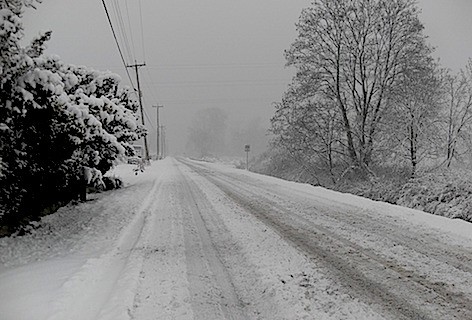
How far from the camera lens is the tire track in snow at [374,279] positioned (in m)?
3.39

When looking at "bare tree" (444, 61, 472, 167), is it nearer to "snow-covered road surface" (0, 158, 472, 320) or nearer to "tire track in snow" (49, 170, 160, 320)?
"snow-covered road surface" (0, 158, 472, 320)

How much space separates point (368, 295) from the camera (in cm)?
371

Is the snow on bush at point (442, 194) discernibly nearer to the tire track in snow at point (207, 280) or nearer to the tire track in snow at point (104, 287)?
the tire track in snow at point (207, 280)

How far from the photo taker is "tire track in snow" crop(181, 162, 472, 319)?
3387mm

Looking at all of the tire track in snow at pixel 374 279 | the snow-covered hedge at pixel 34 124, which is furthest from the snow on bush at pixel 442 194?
the snow-covered hedge at pixel 34 124

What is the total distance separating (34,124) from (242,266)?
4496 mm

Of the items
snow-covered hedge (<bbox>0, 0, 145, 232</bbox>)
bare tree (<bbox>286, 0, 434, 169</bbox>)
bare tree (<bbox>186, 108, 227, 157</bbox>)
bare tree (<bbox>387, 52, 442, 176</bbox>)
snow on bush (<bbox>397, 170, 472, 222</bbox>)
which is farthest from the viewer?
bare tree (<bbox>186, 108, 227, 157</bbox>)

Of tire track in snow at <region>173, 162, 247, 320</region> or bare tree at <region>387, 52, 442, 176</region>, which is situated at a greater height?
bare tree at <region>387, 52, 442, 176</region>

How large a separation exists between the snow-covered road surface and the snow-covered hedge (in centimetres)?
79

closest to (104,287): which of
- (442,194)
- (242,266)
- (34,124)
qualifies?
(242,266)

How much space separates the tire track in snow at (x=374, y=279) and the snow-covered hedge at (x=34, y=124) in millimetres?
4411

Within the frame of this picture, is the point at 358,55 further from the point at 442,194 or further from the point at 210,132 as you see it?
the point at 210,132

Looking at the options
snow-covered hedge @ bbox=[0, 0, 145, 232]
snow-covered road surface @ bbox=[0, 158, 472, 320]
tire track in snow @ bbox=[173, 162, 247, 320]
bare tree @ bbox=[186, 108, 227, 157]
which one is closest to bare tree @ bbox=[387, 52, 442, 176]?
snow-covered road surface @ bbox=[0, 158, 472, 320]

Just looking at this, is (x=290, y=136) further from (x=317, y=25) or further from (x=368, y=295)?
(x=368, y=295)
